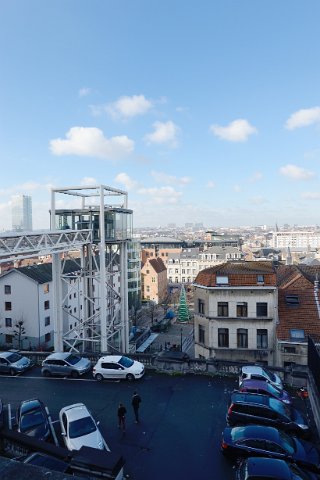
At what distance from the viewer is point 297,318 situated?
28516 mm

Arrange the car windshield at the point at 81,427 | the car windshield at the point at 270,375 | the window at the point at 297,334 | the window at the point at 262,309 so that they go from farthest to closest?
the window at the point at 262,309 < the window at the point at 297,334 < the car windshield at the point at 270,375 < the car windshield at the point at 81,427

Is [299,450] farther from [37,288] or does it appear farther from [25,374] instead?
[37,288]

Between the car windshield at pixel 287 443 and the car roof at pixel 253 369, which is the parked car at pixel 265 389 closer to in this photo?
the car roof at pixel 253 369

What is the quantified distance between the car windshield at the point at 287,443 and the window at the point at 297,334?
1490 cm

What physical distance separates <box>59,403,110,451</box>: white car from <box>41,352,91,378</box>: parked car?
6.33m

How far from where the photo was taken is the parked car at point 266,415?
47.6 feet

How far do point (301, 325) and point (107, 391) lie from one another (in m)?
15.9

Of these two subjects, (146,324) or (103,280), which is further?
(146,324)

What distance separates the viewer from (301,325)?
1098 inches

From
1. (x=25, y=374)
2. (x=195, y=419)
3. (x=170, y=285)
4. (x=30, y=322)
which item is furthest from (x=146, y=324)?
(x=195, y=419)

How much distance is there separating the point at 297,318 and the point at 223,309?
5.54 metres

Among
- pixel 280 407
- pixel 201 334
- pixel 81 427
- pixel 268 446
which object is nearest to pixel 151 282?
pixel 201 334

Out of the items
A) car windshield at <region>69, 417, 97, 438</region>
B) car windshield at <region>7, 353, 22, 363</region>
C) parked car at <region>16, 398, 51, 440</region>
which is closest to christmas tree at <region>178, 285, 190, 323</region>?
car windshield at <region>7, 353, 22, 363</region>


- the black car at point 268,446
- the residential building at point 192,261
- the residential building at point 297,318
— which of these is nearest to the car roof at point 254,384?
the black car at point 268,446
